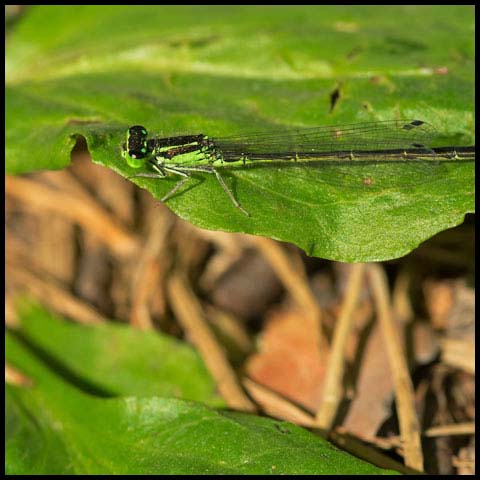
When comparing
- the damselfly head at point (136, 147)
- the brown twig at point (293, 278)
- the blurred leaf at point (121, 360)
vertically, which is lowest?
the blurred leaf at point (121, 360)

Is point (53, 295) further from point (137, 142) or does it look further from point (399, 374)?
point (399, 374)

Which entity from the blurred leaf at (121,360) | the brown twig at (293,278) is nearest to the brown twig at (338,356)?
the brown twig at (293,278)

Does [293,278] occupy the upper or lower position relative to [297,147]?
lower

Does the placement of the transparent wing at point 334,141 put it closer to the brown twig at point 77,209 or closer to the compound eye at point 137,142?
the compound eye at point 137,142

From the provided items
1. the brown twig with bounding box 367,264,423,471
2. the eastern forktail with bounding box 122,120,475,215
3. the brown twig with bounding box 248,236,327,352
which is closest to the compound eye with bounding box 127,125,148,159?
the eastern forktail with bounding box 122,120,475,215

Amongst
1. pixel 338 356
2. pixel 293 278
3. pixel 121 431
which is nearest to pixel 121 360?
pixel 121 431

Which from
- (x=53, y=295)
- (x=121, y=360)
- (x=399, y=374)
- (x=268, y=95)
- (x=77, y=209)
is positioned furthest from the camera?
(x=77, y=209)

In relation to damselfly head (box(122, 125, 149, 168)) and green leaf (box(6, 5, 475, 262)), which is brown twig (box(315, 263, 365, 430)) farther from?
damselfly head (box(122, 125, 149, 168))
